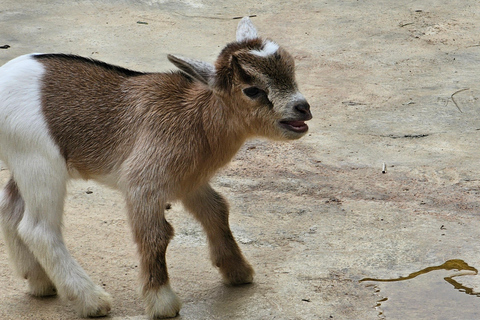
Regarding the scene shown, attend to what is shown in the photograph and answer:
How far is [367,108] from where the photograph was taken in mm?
7375

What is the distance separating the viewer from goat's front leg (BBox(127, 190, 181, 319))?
419 cm

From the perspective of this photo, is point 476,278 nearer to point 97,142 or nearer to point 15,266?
point 97,142

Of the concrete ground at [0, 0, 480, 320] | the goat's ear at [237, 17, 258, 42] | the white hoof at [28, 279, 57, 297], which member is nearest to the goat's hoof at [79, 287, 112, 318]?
the concrete ground at [0, 0, 480, 320]

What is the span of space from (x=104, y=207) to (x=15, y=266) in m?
1.14

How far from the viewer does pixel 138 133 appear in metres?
4.32

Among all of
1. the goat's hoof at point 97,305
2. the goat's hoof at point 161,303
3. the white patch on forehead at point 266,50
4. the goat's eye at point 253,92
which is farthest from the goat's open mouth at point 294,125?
the goat's hoof at point 97,305

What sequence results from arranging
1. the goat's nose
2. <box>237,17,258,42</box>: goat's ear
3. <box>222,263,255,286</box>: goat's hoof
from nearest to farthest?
the goat's nose → <box>237,17,258,42</box>: goat's ear → <box>222,263,255,286</box>: goat's hoof

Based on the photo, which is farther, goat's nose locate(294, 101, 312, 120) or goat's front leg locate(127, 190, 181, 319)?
goat's front leg locate(127, 190, 181, 319)

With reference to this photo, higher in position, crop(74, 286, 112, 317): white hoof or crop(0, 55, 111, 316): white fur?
crop(0, 55, 111, 316): white fur

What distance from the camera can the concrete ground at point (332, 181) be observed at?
453 centimetres

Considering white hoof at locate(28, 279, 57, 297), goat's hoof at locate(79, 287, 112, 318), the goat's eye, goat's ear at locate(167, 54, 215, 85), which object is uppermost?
goat's ear at locate(167, 54, 215, 85)

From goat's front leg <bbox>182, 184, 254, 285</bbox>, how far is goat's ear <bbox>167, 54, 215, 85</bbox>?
78cm

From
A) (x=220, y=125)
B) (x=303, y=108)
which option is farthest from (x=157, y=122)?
(x=303, y=108)

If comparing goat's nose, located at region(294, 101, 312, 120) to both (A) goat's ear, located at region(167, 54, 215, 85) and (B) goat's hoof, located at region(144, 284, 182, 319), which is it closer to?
(A) goat's ear, located at region(167, 54, 215, 85)
